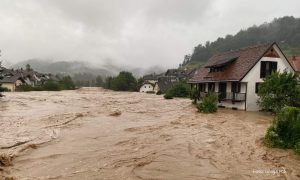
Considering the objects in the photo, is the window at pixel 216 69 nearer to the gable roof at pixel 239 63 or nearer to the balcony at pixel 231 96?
the gable roof at pixel 239 63

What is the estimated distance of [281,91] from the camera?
25531 mm

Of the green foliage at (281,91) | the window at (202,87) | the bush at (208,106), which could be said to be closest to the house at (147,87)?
the window at (202,87)

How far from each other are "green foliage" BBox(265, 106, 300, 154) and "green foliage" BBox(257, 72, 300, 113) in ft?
41.9

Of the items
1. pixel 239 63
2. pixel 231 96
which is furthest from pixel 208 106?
pixel 239 63

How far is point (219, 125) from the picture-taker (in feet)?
68.3

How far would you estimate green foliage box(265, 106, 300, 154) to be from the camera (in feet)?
41.9

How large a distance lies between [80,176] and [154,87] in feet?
311

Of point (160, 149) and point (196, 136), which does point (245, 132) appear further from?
point (160, 149)

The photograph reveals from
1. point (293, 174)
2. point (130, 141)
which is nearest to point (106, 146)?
point (130, 141)

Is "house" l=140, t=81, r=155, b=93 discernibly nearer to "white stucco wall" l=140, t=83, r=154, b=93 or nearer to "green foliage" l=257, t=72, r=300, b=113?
"white stucco wall" l=140, t=83, r=154, b=93

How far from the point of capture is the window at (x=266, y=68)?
31516 millimetres

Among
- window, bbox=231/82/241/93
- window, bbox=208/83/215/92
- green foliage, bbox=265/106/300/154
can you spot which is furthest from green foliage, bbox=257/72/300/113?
green foliage, bbox=265/106/300/154

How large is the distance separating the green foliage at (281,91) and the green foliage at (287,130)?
41.9 feet

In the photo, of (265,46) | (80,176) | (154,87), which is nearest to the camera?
(80,176)
